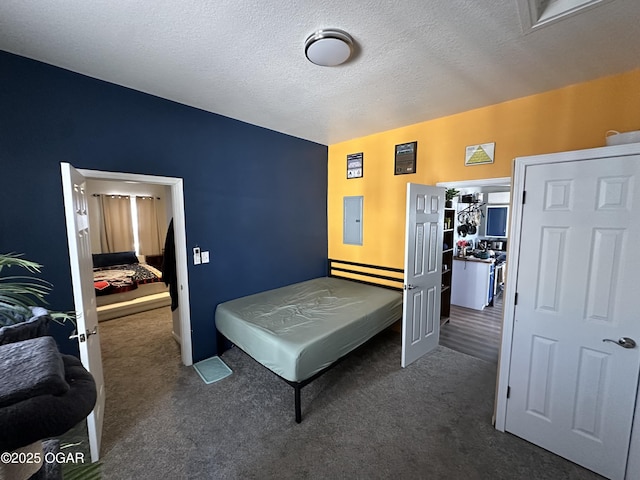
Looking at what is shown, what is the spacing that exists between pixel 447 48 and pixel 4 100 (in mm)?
3135

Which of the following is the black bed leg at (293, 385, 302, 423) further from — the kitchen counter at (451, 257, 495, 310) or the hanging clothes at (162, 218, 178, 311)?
the kitchen counter at (451, 257, 495, 310)

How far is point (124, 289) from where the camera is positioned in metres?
4.31

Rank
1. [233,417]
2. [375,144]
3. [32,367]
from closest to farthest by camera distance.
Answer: [32,367]
[233,417]
[375,144]

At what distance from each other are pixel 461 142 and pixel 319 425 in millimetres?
3162

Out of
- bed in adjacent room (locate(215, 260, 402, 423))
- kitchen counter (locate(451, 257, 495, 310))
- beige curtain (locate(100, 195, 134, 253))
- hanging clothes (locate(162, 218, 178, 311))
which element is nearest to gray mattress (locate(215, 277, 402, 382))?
bed in adjacent room (locate(215, 260, 402, 423))

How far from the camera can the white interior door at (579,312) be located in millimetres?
1532

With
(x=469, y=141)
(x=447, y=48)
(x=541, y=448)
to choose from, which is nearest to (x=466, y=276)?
(x=469, y=141)

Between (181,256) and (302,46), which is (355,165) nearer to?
(302,46)

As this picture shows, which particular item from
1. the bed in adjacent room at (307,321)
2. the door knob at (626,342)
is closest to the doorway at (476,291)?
the bed in adjacent room at (307,321)

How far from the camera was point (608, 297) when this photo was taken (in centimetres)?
158

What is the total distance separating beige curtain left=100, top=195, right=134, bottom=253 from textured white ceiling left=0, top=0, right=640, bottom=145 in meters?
4.73

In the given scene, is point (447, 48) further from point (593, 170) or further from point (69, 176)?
point (69, 176)

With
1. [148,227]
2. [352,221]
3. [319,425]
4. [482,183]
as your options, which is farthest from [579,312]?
[148,227]

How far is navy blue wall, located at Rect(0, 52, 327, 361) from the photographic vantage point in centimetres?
192
